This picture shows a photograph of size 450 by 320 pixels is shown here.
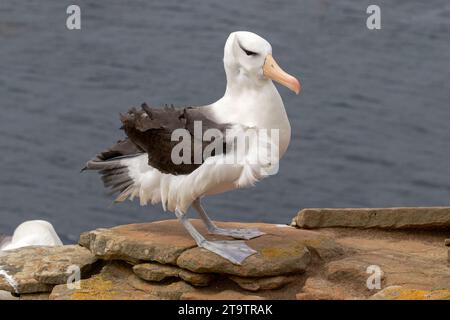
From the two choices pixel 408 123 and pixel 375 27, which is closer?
pixel 408 123

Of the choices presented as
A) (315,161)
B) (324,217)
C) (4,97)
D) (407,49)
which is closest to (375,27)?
(407,49)

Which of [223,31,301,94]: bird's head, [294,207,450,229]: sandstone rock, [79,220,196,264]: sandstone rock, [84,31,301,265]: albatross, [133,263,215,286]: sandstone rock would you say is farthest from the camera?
[294,207,450,229]: sandstone rock

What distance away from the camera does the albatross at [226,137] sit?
9.48m

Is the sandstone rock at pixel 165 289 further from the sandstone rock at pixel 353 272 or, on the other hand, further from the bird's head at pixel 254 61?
the bird's head at pixel 254 61

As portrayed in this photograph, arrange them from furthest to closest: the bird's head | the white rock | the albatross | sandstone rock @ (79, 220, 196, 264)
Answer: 1. the white rock
2. sandstone rock @ (79, 220, 196, 264)
3. the bird's head
4. the albatross

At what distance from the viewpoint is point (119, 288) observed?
33.1ft

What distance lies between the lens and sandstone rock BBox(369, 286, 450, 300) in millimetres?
9102

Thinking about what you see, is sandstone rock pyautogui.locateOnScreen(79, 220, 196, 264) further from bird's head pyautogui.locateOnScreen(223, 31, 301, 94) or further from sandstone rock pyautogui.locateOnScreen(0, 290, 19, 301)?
bird's head pyautogui.locateOnScreen(223, 31, 301, 94)

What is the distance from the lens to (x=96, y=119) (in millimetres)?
26906

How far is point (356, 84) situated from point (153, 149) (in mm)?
19840

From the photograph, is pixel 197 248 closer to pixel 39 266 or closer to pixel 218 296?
pixel 218 296

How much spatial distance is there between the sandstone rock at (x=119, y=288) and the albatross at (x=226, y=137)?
50 cm

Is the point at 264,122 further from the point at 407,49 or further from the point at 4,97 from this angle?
the point at 407,49

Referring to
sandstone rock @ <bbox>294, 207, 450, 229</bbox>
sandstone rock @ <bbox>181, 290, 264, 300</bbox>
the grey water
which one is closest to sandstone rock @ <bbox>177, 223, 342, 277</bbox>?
sandstone rock @ <bbox>181, 290, 264, 300</bbox>
